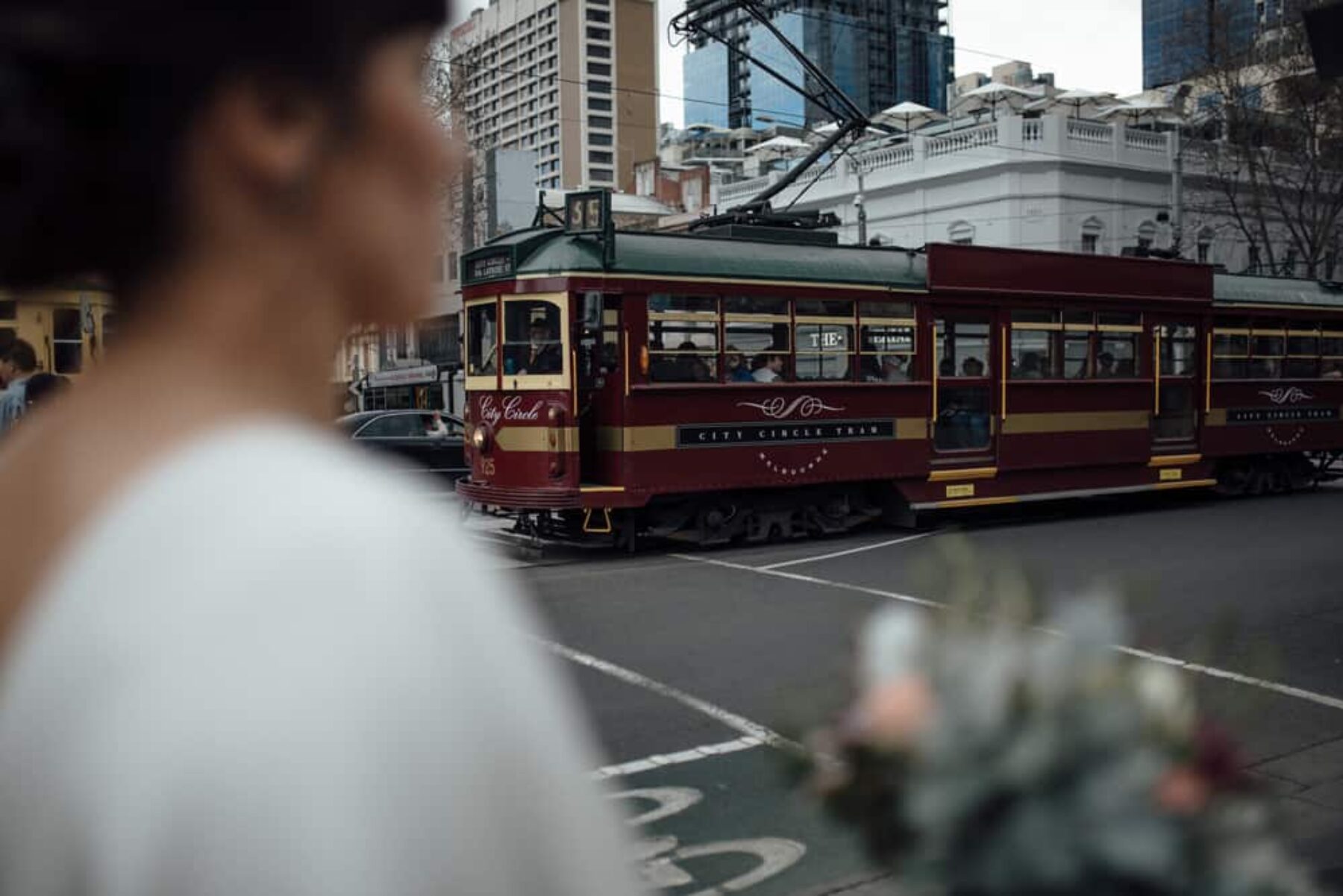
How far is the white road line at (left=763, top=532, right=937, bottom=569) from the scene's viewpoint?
41.6ft

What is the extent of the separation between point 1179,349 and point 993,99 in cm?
2763

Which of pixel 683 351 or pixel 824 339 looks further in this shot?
pixel 824 339

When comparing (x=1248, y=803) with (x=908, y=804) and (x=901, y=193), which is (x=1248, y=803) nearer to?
(x=908, y=804)

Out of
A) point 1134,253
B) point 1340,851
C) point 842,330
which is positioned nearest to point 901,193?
point 1134,253

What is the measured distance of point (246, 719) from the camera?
2.79 ft

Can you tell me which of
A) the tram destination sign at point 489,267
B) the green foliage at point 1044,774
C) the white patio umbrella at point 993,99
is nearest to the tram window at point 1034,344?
the tram destination sign at point 489,267

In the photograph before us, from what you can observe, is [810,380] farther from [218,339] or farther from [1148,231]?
[1148,231]

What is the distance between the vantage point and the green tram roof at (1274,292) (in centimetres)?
1903

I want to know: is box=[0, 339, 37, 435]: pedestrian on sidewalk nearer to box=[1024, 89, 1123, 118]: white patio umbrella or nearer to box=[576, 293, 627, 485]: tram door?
box=[576, 293, 627, 485]: tram door

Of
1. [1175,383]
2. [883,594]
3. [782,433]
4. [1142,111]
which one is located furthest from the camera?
[1142,111]

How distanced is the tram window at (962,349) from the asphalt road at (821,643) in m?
1.95

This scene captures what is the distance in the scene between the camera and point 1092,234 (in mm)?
35781

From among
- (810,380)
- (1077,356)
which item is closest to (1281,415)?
(1077,356)

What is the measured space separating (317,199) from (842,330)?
13863 millimetres
